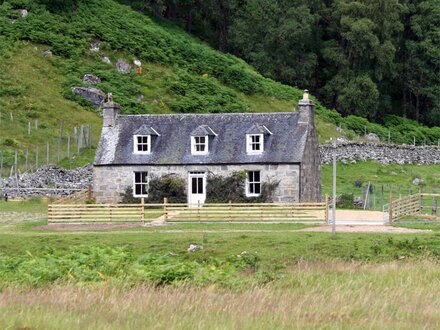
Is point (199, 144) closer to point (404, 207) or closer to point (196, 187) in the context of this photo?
point (196, 187)

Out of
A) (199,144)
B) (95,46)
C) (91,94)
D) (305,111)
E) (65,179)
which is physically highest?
(95,46)

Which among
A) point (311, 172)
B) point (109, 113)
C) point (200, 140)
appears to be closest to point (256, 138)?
point (200, 140)

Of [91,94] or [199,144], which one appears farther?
[91,94]

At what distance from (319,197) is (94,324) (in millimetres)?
39239

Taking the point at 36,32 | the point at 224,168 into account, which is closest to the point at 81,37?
the point at 36,32

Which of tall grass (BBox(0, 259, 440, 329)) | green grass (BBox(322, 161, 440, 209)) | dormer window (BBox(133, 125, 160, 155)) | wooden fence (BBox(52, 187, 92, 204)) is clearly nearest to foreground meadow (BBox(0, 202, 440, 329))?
tall grass (BBox(0, 259, 440, 329))

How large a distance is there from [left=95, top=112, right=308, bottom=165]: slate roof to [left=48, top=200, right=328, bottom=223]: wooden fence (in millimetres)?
5379

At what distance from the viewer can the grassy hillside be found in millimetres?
66500

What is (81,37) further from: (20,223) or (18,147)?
(20,223)

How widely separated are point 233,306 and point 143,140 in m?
37.3

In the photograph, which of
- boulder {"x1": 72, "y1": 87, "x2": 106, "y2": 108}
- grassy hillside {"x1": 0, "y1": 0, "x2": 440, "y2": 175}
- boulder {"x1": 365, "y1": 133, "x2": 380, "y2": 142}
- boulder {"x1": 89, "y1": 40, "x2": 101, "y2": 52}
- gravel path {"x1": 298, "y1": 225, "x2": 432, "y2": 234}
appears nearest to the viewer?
gravel path {"x1": 298, "y1": 225, "x2": 432, "y2": 234}

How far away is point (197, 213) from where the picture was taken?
142 feet

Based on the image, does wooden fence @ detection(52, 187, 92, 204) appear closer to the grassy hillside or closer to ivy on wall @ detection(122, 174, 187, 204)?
ivy on wall @ detection(122, 174, 187, 204)

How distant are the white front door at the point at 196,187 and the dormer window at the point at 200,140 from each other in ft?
4.51
